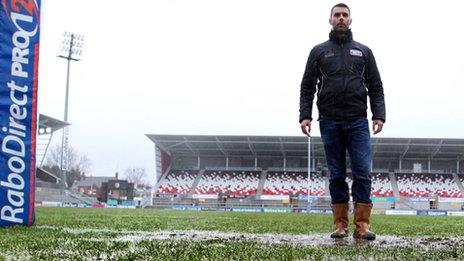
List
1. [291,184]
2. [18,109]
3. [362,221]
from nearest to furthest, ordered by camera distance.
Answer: [362,221] < [18,109] < [291,184]

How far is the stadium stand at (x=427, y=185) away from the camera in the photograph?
5025cm

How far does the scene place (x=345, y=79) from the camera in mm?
5016

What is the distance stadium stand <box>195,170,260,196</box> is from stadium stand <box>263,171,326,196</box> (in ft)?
4.80

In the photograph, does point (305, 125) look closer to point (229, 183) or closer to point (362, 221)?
point (362, 221)

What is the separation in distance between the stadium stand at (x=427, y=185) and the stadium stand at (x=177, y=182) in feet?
70.7

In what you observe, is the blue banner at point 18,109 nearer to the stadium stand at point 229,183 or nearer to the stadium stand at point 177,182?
the stadium stand at point 229,183

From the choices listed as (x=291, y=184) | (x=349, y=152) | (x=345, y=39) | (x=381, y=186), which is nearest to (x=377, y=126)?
(x=349, y=152)

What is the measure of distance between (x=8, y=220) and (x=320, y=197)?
46.2 meters

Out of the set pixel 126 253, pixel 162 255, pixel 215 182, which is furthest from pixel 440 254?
pixel 215 182

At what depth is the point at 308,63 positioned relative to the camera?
5.29m

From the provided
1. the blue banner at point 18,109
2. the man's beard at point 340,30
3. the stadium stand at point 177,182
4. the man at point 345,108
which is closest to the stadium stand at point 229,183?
the stadium stand at point 177,182

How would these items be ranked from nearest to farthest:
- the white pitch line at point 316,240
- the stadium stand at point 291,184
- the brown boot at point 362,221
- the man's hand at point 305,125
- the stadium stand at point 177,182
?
the white pitch line at point 316,240 → the brown boot at point 362,221 → the man's hand at point 305,125 → the stadium stand at point 291,184 → the stadium stand at point 177,182

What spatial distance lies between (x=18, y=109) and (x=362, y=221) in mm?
3759

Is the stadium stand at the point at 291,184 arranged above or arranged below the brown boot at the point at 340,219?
below
